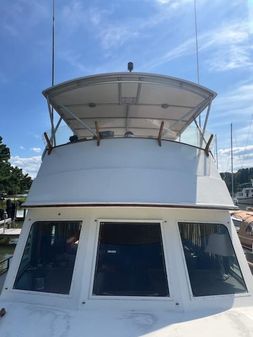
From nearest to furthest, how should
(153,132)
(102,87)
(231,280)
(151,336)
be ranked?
(151,336), (231,280), (102,87), (153,132)

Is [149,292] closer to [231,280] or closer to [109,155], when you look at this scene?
[231,280]

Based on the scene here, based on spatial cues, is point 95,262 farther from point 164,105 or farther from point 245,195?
point 245,195

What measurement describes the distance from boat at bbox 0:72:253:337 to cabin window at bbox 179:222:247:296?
13mm

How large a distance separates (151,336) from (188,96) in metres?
3.43

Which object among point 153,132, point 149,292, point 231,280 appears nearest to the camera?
point 149,292

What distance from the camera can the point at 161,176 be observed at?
457 centimetres

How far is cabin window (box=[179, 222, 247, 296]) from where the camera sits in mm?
4301

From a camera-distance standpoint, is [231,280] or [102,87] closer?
[231,280]

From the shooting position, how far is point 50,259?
14.8ft

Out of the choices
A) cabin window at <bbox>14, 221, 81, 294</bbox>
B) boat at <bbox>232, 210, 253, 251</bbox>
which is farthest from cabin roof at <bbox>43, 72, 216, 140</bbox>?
boat at <bbox>232, 210, 253, 251</bbox>

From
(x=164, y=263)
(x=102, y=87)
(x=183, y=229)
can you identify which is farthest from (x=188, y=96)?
(x=164, y=263)

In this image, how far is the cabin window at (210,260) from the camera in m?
4.30

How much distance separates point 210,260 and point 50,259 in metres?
1.93

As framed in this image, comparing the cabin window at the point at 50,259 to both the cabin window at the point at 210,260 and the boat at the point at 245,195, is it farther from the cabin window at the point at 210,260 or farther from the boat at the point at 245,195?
the boat at the point at 245,195
